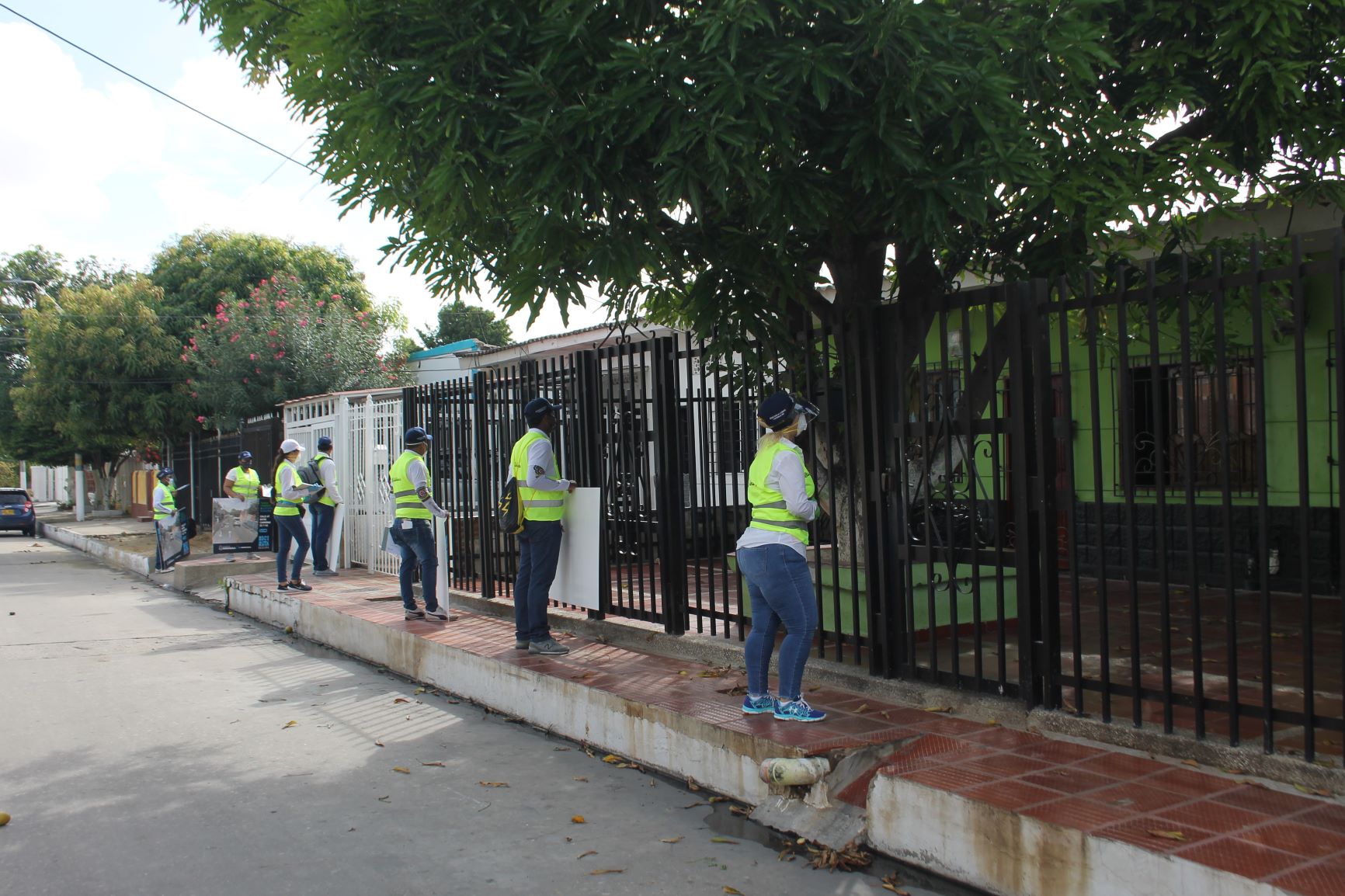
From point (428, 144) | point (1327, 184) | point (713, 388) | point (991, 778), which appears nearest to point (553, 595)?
point (713, 388)

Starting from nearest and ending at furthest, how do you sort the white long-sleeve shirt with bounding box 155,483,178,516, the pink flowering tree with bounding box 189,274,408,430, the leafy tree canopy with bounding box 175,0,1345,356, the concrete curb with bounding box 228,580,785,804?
1. the leafy tree canopy with bounding box 175,0,1345,356
2. the concrete curb with bounding box 228,580,785,804
3. the white long-sleeve shirt with bounding box 155,483,178,516
4. the pink flowering tree with bounding box 189,274,408,430

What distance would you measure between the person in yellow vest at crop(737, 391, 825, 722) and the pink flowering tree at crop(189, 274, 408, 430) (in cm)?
1717

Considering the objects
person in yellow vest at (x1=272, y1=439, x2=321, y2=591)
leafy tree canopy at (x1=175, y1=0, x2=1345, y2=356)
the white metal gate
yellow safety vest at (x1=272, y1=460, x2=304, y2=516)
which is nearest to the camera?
leafy tree canopy at (x1=175, y1=0, x2=1345, y2=356)

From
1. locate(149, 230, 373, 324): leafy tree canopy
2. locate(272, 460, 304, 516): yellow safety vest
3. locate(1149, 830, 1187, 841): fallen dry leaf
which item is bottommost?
locate(1149, 830, 1187, 841): fallen dry leaf

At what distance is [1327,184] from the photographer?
6.30 meters

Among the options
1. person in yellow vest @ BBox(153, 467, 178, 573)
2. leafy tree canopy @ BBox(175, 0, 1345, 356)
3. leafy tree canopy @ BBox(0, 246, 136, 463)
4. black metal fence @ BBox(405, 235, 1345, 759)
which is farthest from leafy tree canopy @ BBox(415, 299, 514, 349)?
leafy tree canopy @ BBox(175, 0, 1345, 356)

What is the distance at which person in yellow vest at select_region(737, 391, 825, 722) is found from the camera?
525cm

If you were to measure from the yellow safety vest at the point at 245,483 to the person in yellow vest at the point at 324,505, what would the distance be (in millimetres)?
2210

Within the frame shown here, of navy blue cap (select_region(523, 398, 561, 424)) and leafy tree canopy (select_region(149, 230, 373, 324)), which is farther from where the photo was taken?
leafy tree canopy (select_region(149, 230, 373, 324))

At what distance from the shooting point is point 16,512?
3228 centimetres

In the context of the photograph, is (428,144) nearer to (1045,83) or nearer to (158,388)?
(1045,83)

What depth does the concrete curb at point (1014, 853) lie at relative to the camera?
10.9 feet

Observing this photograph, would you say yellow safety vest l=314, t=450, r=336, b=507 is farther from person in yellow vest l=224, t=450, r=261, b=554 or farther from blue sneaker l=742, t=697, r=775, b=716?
blue sneaker l=742, t=697, r=775, b=716

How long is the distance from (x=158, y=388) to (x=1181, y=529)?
86.8 ft
